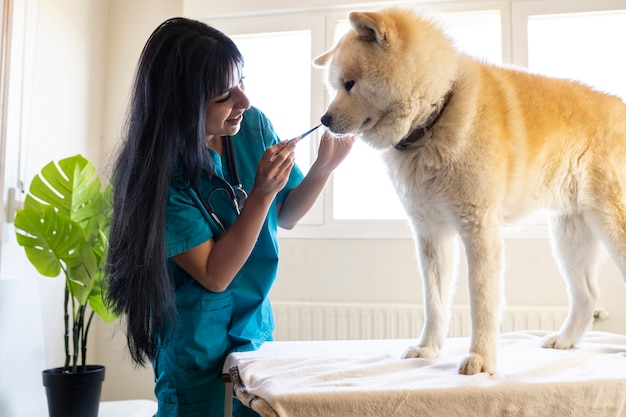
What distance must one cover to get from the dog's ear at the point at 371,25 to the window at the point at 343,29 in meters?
1.31

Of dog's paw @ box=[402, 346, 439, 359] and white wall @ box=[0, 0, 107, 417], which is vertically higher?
white wall @ box=[0, 0, 107, 417]

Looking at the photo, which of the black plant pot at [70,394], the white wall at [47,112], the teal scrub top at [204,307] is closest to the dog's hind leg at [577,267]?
the teal scrub top at [204,307]

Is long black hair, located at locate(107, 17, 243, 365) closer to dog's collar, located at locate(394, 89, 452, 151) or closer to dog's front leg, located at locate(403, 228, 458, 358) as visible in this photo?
dog's collar, located at locate(394, 89, 452, 151)

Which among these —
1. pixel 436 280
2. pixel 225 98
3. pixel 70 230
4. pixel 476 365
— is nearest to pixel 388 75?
pixel 225 98

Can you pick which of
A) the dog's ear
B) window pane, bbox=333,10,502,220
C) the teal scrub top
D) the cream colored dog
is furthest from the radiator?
the dog's ear

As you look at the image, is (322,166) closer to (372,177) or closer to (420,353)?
(420,353)

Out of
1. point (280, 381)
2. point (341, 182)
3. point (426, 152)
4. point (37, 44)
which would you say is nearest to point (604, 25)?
point (341, 182)

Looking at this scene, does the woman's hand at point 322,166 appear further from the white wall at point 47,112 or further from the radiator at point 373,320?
the white wall at point 47,112

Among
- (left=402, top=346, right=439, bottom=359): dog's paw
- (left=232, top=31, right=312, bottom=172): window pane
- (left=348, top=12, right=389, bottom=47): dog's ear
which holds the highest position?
(left=232, top=31, right=312, bottom=172): window pane

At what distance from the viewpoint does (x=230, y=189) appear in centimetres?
115

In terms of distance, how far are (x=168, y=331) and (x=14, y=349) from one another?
1.06 meters

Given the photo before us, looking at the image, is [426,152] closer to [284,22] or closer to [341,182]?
[341,182]

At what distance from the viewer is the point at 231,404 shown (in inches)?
43.1

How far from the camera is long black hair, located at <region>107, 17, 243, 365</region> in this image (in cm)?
102
